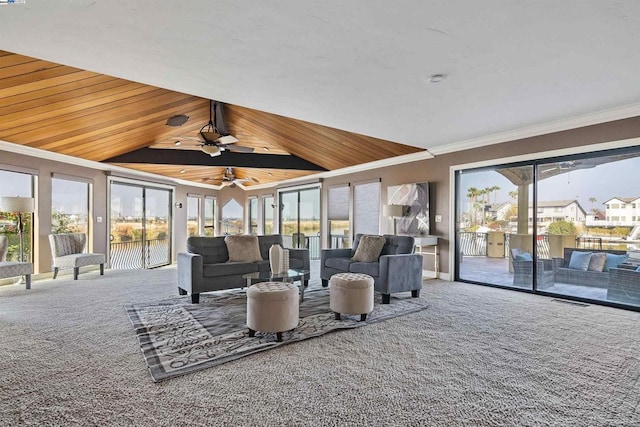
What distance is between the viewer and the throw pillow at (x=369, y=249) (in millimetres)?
5160

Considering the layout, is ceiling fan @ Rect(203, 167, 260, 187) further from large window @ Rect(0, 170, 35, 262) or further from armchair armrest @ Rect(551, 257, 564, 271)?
armchair armrest @ Rect(551, 257, 564, 271)

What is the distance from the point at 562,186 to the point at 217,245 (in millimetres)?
5231

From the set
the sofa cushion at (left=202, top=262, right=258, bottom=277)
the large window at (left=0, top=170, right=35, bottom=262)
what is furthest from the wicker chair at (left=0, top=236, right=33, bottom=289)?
the sofa cushion at (left=202, top=262, right=258, bottom=277)

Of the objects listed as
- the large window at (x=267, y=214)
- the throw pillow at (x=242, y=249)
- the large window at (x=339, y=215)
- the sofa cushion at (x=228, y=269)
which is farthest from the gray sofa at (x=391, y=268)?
the large window at (x=267, y=214)

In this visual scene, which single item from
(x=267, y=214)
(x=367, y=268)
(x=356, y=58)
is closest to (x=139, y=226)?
(x=267, y=214)

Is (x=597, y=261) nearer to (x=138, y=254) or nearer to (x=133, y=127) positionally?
(x=133, y=127)

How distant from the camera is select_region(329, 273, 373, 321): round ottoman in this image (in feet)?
11.8

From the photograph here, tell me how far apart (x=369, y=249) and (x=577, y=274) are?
2.98 meters

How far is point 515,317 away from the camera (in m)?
3.82

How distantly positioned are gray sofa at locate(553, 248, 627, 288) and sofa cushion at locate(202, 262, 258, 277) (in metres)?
4.51

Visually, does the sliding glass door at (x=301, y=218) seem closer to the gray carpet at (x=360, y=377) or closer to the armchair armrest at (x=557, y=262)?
the armchair armrest at (x=557, y=262)

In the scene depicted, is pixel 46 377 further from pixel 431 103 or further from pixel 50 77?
pixel 431 103

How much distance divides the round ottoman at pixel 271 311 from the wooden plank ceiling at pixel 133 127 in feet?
11.3

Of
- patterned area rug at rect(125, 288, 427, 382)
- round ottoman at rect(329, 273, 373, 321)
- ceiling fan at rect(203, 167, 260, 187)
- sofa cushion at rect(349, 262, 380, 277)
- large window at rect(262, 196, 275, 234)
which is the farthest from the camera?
large window at rect(262, 196, 275, 234)
